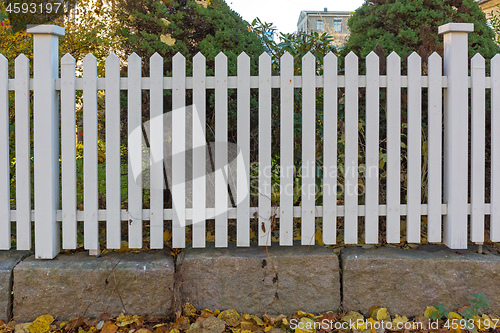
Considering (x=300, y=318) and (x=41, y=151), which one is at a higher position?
(x=41, y=151)

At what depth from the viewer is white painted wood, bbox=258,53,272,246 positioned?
2.56 meters

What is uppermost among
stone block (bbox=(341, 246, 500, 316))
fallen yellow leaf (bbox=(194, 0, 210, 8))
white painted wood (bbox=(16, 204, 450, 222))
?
fallen yellow leaf (bbox=(194, 0, 210, 8))

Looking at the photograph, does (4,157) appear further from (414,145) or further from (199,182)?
(414,145)

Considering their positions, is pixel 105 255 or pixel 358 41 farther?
pixel 358 41

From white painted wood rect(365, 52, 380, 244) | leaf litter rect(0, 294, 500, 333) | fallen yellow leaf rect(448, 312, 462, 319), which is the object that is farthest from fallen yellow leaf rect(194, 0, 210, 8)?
fallen yellow leaf rect(448, 312, 462, 319)

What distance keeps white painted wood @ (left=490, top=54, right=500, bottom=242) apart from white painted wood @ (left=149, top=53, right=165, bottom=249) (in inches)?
85.4

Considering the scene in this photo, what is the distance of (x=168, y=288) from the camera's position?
2.60 meters

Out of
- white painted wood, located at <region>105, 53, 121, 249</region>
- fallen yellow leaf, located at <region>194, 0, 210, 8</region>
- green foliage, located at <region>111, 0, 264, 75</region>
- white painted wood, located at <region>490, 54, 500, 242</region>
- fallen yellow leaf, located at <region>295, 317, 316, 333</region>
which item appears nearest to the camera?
fallen yellow leaf, located at <region>295, 317, 316, 333</region>

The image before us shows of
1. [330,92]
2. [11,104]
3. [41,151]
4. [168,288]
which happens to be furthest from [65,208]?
[330,92]

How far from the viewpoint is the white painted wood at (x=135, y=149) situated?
253 centimetres

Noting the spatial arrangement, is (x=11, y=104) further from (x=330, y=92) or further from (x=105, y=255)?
(x=330, y=92)

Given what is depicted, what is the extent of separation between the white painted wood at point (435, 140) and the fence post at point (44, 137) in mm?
2417

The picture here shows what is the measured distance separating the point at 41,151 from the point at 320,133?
1.91 m

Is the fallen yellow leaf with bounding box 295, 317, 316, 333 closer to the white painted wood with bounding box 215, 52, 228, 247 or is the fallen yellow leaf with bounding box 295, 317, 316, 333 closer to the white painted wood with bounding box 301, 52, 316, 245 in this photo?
the white painted wood with bounding box 301, 52, 316, 245
